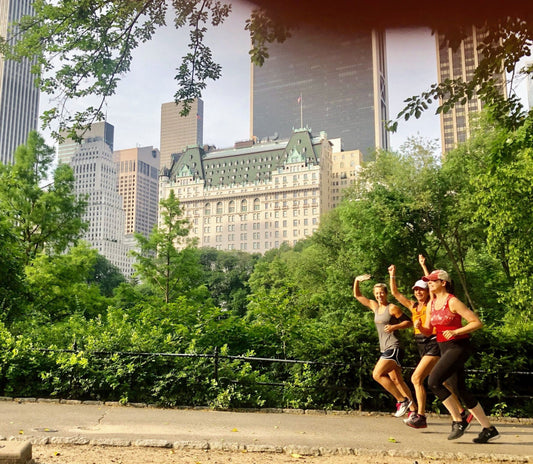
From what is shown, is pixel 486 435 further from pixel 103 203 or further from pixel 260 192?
pixel 260 192

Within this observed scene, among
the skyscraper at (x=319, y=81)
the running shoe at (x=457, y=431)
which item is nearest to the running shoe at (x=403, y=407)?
the running shoe at (x=457, y=431)

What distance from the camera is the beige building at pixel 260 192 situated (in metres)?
126

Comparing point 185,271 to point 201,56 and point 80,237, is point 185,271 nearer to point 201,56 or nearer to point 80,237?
point 80,237

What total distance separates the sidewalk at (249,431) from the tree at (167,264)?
743 inches

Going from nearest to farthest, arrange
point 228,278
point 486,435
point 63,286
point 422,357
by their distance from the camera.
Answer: point 486,435
point 422,357
point 63,286
point 228,278

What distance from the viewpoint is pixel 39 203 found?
Answer: 65.0ft

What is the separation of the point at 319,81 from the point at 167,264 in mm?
25714

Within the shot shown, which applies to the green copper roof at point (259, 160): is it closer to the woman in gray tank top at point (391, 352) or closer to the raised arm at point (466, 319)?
the woman in gray tank top at point (391, 352)

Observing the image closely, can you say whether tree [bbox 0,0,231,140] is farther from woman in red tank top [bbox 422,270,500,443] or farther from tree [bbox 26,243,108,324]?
tree [bbox 26,243,108,324]

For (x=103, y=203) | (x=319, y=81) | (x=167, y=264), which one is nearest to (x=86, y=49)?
(x=319, y=81)

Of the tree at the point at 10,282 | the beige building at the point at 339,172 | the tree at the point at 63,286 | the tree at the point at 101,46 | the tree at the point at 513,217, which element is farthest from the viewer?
the beige building at the point at 339,172

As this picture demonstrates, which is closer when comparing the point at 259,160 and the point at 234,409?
the point at 234,409

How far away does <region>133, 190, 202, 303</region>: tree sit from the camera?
26062 mm

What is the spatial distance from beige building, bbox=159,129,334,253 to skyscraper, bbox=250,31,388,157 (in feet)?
382
